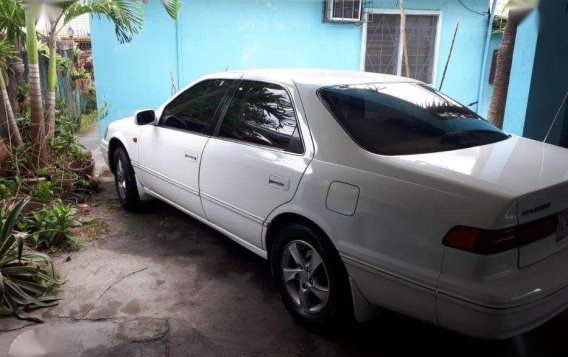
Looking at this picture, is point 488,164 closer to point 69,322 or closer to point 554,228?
→ point 554,228

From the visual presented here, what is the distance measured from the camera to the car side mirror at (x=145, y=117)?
426 cm

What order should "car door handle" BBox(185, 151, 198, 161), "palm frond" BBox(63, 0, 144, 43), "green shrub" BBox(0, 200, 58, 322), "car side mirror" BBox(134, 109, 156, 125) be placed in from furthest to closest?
"palm frond" BBox(63, 0, 144, 43) < "car side mirror" BBox(134, 109, 156, 125) < "car door handle" BBox(185, 151, 198, 161) < "green shrub" BBox(0, 200, 58, 322)

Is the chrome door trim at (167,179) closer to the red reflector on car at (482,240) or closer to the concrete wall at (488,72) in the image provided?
the red reflector on car at (482,240)

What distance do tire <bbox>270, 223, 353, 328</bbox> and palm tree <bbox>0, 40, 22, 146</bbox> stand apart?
3.96 m

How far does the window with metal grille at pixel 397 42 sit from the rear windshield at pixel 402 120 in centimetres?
566

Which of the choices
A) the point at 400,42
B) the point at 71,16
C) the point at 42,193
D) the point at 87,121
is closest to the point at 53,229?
the point at 42,193

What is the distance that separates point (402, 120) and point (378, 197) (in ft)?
2.49

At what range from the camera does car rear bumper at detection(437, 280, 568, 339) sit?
198cm

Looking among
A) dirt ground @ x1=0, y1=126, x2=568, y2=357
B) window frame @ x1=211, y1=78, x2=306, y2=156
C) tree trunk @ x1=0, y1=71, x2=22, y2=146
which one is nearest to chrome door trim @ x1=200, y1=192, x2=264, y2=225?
window frame @ x1=211, y1=78, x2=306, y2=156

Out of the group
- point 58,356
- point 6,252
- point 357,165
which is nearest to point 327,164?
point 357,165

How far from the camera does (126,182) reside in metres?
4.73

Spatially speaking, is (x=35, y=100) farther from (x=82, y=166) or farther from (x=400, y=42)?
(x=400, y=42)

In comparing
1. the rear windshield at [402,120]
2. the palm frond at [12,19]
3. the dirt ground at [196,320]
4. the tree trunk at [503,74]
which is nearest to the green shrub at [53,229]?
the dirt ground at [196,320]

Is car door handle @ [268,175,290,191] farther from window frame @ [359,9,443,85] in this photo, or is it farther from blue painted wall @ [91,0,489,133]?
window frame @ [359,9,443,85]
